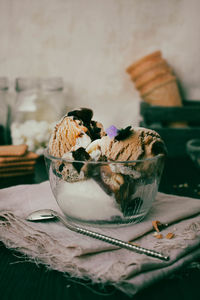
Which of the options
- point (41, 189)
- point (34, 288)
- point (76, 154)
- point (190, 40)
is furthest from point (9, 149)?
point (190, 40)

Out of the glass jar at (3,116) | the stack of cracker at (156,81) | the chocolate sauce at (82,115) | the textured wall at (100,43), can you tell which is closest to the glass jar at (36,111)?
the glass jar at (3,116)

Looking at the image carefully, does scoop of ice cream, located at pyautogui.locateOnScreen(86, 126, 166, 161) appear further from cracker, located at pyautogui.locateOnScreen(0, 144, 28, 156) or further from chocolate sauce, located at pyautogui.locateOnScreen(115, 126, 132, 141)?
cracker, located at pyautogui.locateOnScreen(0, 144, 28, 156)

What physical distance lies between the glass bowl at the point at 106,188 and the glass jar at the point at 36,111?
74cm

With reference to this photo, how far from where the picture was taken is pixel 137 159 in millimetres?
560

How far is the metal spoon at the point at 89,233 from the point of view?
0.44 m

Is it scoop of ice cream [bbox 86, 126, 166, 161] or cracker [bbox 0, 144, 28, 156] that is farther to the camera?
cracker [bbox 0, 144, 28, 156]

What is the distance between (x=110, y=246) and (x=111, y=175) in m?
0.11

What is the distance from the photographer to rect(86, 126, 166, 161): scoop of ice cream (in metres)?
0.57

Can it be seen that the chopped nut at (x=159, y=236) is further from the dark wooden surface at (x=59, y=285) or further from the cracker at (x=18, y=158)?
the cracker at (x=18, y=158)

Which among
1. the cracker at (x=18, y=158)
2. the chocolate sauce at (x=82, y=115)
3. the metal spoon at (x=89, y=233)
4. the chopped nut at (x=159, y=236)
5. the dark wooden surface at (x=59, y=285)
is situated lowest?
the dark wooden surface at (x=59, y=285)

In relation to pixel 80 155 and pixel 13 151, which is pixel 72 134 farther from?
pixel 13 151

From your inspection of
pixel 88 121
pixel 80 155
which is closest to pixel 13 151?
pixel 88 121

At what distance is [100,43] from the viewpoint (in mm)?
1559

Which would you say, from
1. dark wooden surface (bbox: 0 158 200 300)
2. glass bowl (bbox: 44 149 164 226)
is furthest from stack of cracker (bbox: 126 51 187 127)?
dark wooden surface (bbox: 0 158 200 300)
